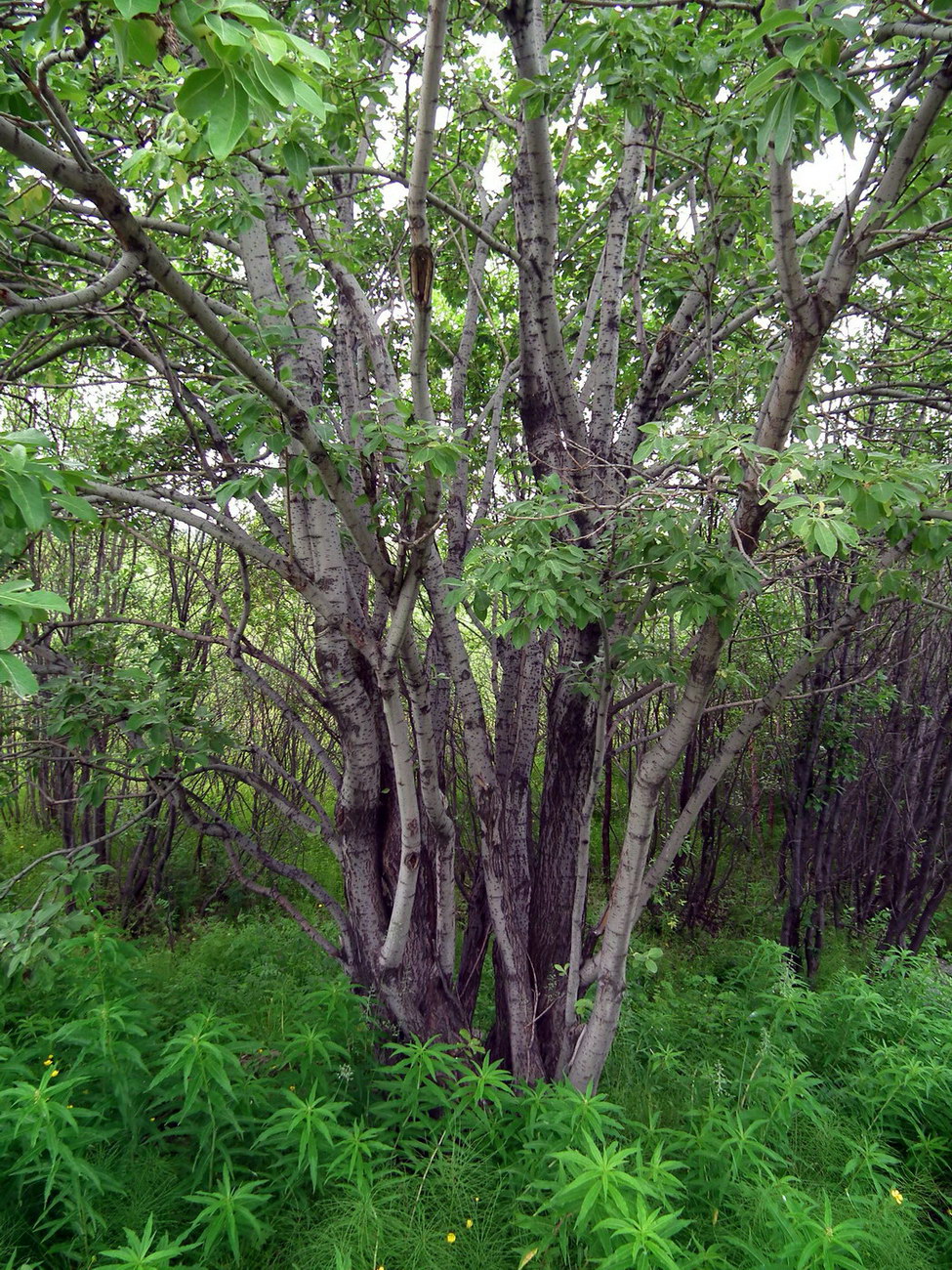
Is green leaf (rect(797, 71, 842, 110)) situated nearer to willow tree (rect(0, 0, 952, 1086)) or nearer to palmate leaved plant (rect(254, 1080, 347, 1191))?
willow tree (rect(0, 0, 952, 1086))

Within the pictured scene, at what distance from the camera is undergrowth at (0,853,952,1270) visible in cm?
211

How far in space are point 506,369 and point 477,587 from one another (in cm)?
203

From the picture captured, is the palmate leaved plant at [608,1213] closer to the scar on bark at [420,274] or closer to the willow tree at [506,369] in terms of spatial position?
the willow tree at [506,369]

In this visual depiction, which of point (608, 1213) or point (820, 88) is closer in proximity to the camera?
point (820, 88)

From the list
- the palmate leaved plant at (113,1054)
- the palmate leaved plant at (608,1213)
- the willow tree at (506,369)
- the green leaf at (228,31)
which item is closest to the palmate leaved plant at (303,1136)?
the palmate leaved plant at (113,1054)

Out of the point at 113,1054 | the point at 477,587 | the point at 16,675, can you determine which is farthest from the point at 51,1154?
the point at 477,587

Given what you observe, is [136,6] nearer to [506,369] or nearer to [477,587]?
[477,587]

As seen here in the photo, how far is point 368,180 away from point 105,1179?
15.6ft

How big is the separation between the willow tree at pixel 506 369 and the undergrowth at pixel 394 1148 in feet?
1.71

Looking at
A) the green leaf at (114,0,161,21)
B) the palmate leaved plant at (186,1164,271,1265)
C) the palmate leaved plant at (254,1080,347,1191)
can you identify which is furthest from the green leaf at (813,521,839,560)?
the palmate leaved plant at (186,1164,271,1265)

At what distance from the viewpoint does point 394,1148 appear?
103 inches

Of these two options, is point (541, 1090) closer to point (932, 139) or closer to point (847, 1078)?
point (847, 1078)

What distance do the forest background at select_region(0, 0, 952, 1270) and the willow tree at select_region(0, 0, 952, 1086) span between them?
0.09 ft

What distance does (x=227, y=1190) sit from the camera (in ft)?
6.98
